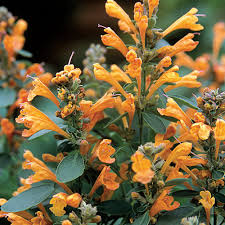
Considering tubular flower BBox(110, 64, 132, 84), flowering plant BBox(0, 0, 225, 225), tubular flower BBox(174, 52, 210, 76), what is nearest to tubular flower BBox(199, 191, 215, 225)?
flowering plant BBox(0, 0, 225, 225)

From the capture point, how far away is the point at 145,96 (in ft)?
4.56

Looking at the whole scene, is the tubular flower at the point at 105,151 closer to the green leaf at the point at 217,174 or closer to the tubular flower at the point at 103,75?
the tubular flower at the point at 103,75

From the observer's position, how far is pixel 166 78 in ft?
4.21

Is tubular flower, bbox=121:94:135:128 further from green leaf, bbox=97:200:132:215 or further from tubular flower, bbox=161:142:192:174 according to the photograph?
green leaf, bbox=97:200:132:215

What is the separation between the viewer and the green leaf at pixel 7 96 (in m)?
1.88

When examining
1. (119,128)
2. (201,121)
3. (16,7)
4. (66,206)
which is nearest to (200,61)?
(119,128)

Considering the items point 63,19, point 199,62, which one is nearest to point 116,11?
point 199,62

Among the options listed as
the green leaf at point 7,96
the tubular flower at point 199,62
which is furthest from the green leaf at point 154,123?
the tubular flower at point 199,62

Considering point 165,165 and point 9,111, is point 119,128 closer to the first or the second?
point 165,165

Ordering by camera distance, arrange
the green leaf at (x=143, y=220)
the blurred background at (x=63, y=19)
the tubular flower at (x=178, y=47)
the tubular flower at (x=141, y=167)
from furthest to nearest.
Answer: the blurred background at (x=63, y=19), the tubular flower at (x=178, y=47), the green leaf at (x=143, y=220), the tubular flower at (x=141, y=167)

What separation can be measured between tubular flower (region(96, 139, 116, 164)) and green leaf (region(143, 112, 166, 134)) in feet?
0.52

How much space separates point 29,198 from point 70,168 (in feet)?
0.60

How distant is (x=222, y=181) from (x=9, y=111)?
1.32m

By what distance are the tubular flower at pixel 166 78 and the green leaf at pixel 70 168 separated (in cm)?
35
